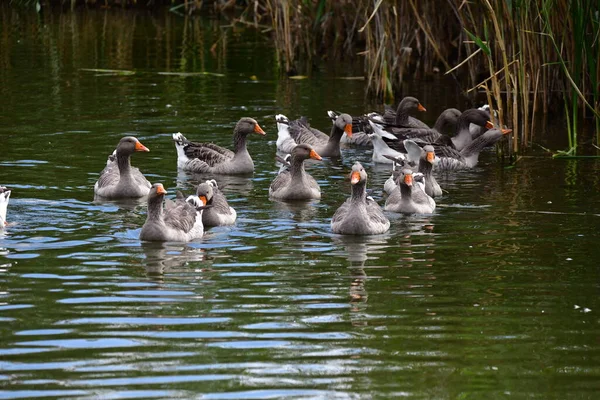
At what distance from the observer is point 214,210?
45.9 feet

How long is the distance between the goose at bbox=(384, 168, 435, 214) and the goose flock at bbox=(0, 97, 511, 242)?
0.01 meters

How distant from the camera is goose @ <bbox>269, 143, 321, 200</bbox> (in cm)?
1566

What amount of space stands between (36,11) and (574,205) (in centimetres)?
3231

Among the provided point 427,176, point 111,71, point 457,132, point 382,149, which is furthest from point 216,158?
point 111,71

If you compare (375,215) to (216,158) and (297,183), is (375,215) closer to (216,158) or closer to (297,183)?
(297,183)

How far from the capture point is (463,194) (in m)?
16.5

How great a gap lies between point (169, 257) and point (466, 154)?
25.2 feet

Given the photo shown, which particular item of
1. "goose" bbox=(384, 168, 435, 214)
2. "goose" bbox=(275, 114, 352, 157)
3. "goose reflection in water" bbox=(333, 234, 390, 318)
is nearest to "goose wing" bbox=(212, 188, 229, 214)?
"goose reflection in water" bbox=(333, 234, 390, 318)

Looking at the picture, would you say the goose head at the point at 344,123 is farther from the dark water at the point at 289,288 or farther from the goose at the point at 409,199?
the goose at the point at 409,199

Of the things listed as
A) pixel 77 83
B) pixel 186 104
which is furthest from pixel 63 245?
pixel 77 83

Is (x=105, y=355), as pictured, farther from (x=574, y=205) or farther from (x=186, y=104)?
(x=186, y=104)

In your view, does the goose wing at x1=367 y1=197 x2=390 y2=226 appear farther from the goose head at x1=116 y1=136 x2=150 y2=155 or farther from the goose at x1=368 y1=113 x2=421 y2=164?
the goose at x1=368 y1=113 x2=421 y2=164

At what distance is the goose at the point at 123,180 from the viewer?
1566 centimetres

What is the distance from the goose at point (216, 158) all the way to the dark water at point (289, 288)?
10.4 inches
